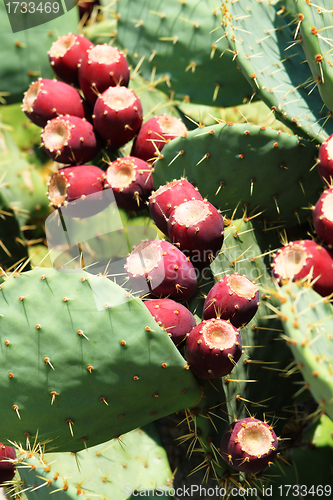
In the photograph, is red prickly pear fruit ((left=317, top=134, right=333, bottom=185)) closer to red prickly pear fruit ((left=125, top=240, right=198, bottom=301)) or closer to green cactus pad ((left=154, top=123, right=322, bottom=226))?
green cactus pad ((left=154, top=123, right=322, bottom=226))

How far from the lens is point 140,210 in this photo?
1518 millimetres

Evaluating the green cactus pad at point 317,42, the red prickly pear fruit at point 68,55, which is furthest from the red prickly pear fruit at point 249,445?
the red prickly pear fruit at point 68,55

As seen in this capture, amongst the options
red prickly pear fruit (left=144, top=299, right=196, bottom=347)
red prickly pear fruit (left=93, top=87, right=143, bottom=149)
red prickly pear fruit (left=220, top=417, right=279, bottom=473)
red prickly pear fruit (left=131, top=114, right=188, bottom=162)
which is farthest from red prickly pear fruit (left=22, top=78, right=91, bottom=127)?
red prickly pear fruit (left=220, top=417, right=279, bottom=473)

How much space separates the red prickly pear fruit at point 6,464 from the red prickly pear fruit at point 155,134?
98cm

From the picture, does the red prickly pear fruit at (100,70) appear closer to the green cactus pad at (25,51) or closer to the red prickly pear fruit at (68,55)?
the red prickly pear fruit at (68,55)

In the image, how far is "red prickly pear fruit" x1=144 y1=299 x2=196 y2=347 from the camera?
44.8 inches

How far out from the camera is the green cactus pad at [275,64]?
134 cm

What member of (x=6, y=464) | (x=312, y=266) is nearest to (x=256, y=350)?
(x=312, y=266)

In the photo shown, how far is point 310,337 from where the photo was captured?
0.85 meters

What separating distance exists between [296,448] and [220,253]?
28.1 inches

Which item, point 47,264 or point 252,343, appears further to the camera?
point 47,264

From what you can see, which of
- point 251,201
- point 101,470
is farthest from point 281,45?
point 101,470

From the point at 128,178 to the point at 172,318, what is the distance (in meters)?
0.50

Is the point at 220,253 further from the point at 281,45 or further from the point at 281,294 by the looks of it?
the point at 281,45
